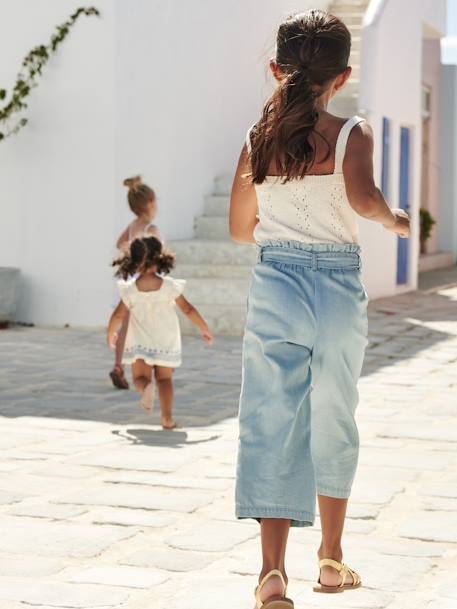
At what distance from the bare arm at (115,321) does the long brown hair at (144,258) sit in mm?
187

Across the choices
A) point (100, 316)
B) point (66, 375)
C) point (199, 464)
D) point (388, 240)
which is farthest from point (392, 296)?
point (199, 464)

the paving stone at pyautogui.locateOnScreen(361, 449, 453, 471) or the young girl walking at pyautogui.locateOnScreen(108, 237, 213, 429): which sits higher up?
the young girl walking at pyautogui.locateOnScreen(108, 237, 213, 429)

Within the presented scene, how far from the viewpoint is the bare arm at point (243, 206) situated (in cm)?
357

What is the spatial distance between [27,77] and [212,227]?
7.84ft

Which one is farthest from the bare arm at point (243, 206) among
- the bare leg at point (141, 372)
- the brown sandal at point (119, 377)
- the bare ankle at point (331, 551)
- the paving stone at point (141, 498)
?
the brown sandal at point (119, 377)

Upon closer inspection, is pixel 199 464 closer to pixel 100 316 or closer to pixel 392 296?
pixel 100 316

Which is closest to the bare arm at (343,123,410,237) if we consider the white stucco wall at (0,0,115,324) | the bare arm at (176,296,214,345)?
the bare arm at (176,296,214,345)

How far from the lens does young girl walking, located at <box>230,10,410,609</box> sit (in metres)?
3.45

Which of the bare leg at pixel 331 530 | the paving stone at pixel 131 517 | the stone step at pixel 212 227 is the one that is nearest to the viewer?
the bare leg at pixel 331 530

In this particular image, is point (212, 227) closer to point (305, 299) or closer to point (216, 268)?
point (216, 268)

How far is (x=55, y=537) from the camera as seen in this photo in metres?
4.35

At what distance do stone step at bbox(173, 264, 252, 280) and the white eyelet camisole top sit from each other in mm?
8304

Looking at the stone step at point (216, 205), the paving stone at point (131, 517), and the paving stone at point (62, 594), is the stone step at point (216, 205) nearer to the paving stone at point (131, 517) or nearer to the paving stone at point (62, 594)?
the paving stone at point (131, 517)

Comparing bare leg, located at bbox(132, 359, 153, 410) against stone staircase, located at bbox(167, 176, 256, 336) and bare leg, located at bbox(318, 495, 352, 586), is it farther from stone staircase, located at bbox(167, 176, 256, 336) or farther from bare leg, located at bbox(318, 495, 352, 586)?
stone staircase, located at bbox(167, 176, 256, 336)
